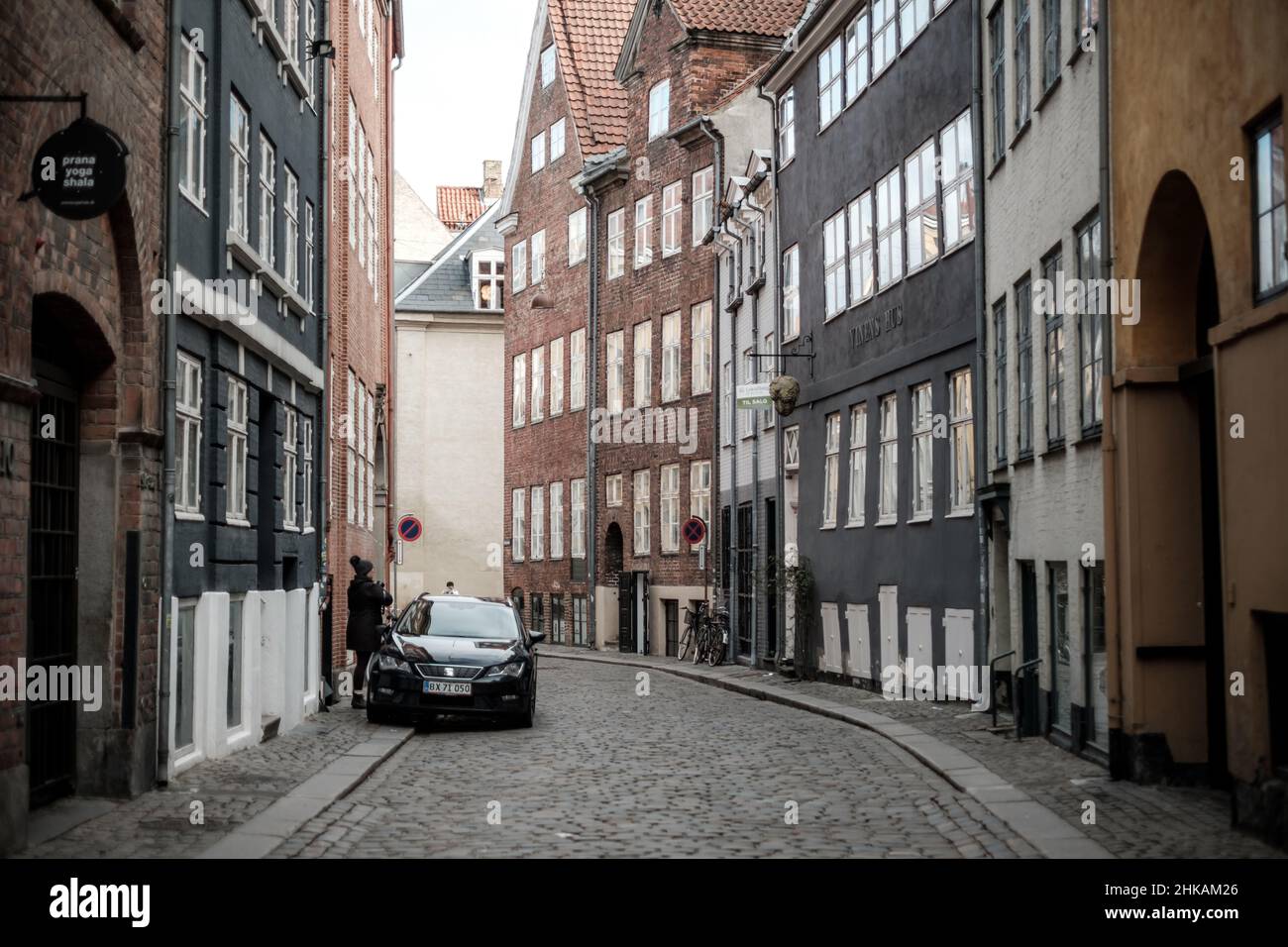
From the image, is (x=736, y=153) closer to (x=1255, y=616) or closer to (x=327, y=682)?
(x=327, y=682)

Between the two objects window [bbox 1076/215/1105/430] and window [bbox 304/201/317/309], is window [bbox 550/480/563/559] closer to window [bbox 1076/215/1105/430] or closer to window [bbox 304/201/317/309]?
window [bbox 304/201/317/309]

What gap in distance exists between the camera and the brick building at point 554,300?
45.9m

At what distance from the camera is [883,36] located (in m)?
25.1

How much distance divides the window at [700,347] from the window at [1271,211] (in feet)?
88.8

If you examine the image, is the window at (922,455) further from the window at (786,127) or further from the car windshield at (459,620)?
the window at (786,127)

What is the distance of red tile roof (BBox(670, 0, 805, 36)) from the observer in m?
39.5

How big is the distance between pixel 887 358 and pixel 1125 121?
11104 mm

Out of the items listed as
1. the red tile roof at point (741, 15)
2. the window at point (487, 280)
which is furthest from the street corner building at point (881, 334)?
the window at point (487, 280)

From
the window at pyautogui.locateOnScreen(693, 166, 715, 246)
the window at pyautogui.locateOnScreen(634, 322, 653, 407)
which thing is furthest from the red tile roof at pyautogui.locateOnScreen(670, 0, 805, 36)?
the window at pyautogui.locateOnScreen(634, 322, 653, 407)

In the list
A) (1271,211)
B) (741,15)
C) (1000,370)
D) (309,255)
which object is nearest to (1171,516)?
(1271,211)

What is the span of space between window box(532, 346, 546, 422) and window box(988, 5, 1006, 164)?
95.8 ft

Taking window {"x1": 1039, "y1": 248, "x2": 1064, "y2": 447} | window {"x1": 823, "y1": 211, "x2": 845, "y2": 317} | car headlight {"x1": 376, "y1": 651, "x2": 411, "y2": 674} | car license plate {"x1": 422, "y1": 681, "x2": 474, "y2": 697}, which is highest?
window {"x1": 823, "y1": 211, "x2": 845, "y2": 317}
